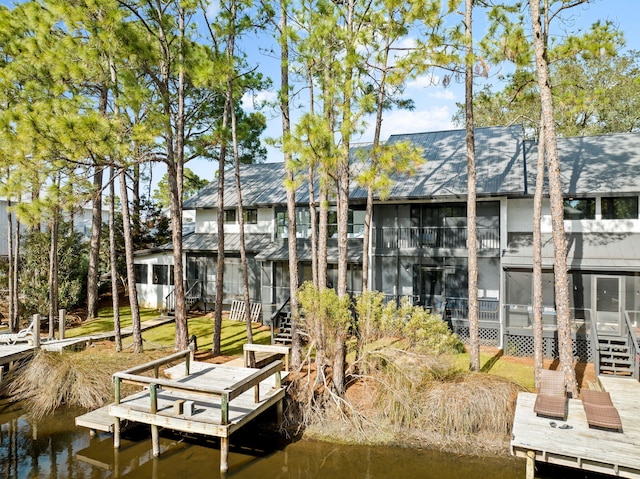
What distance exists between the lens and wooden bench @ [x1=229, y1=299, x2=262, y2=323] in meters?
19.5

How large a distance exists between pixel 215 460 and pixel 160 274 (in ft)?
50.9

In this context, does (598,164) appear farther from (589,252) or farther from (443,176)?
(443,176)

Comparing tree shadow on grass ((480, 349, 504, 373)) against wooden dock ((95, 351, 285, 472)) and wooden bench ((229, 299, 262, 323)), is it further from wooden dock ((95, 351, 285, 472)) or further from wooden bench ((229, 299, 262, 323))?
wooden bench ((229, 299, 262, 323))

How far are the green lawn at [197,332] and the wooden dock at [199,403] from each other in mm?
4163

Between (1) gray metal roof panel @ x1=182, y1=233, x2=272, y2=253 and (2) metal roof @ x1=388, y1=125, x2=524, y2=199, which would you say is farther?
(1) gray metal roof panel @ x1=182, y1=233, x2=272, y2=253

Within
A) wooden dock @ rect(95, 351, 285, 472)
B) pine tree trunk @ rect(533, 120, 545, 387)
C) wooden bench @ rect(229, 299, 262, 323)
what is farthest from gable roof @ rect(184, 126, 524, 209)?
wooden dock @ rect(95, 351, 285, 472)

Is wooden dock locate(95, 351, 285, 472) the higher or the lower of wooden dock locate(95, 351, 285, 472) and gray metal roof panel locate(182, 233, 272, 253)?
the lower

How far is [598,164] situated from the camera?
16.5 metres

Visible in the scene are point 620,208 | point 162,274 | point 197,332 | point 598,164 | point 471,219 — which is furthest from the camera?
point 162,274

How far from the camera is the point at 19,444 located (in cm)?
940

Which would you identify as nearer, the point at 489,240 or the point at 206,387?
the point at 206,387

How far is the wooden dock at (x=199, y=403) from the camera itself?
8.21 m

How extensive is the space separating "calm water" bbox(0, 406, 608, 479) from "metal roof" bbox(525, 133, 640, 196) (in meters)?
10.6

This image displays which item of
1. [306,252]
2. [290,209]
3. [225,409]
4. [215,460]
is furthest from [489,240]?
[215,460]
